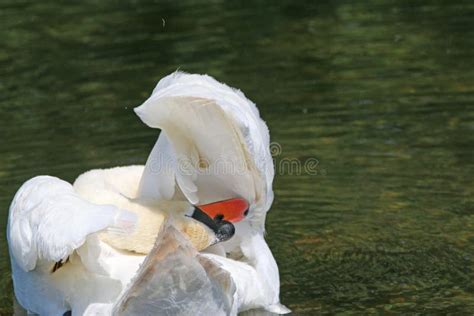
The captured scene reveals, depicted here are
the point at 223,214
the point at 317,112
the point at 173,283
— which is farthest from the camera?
the point at 317,112

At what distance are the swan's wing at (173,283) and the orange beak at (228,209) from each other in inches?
27.8

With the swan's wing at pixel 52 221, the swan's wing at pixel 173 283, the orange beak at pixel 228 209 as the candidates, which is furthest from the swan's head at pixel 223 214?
the swan's wing at pixel 52 221

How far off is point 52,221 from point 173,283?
1.83ft

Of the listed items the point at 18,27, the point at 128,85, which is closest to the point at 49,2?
the point at 18,27

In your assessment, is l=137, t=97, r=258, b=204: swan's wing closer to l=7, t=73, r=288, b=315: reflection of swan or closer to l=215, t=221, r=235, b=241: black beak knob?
l=7, t=73, r=288, b=315: reflection of swan

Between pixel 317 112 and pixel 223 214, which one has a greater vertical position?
pixel 223 214

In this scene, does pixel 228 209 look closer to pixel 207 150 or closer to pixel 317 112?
pixel 207 150

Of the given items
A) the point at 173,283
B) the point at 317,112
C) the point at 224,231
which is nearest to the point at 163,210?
the point at 224,231

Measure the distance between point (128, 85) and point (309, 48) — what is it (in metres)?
1.69

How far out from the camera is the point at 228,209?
6.12 metres

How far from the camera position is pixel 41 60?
10828mm

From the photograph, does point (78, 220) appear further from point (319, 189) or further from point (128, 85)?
point (128, 85)

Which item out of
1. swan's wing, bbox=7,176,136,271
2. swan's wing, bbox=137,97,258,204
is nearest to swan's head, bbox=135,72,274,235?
swan's wing, bbox=137,97,258,204

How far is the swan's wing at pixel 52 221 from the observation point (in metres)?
5.04
